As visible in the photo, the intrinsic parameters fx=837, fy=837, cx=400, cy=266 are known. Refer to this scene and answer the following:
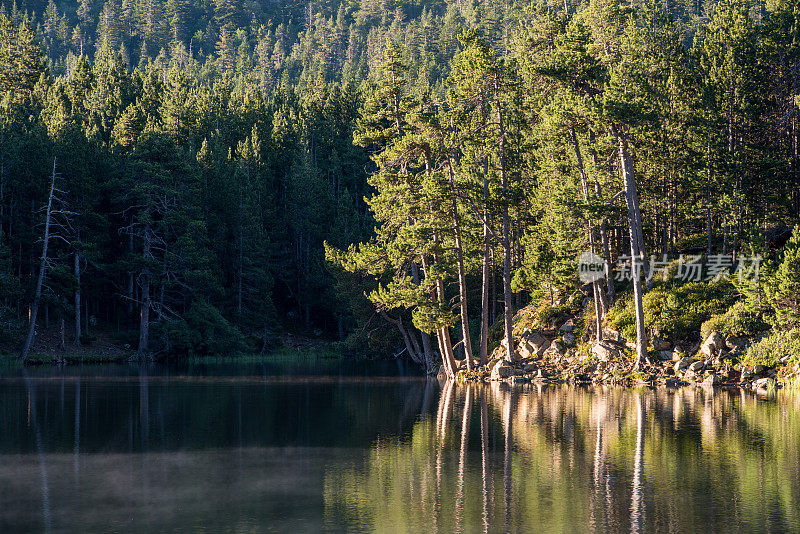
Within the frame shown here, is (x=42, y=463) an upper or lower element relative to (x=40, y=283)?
lower

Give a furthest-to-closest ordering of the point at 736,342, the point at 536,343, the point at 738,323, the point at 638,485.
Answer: the point at 536,343, the point at 736,342, the point at 738,323, the point at 638,485

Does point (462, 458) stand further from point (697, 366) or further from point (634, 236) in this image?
point (634, 236)

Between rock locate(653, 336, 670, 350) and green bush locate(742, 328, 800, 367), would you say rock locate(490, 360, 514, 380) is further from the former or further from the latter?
green bush locate(742, 328, 800, 367)

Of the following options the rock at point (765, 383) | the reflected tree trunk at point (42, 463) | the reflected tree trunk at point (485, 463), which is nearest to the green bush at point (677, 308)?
the rock at point (765, 383)

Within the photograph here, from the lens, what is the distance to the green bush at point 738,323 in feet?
135

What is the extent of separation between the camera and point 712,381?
1619 inches

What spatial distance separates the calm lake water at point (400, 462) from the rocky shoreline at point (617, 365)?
3.88m

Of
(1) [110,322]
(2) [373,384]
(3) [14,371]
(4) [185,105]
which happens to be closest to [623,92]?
(2) [373,384]

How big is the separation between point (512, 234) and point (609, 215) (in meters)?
14.4

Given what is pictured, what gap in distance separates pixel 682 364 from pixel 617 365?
3.36m

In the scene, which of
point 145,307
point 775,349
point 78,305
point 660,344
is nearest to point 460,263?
point 660,344

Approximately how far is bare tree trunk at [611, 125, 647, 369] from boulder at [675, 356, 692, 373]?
1.64 meters

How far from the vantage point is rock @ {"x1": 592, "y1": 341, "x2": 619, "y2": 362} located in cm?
4475

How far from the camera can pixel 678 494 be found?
59.6 feet
